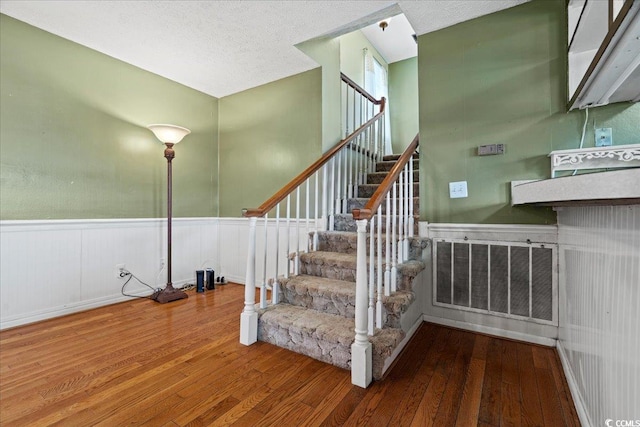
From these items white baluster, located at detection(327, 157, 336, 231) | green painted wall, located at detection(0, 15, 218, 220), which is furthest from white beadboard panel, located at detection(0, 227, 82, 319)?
white baluster, located at detection(327, 157, 336, 231)

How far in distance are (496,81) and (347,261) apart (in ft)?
6.01

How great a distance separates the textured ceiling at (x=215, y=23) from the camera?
2.27 meters

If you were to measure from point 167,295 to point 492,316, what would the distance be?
3030 millimetres

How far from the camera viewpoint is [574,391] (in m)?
1.48

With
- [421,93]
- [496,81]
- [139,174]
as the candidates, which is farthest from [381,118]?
[139,174]

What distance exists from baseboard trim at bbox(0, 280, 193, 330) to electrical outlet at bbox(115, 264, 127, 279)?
0.21 metres

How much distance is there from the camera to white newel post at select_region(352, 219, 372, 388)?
1.63 m

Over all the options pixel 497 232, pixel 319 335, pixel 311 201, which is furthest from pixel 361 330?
pixel 311 201

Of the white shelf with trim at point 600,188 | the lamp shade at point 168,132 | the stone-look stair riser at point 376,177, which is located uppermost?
the lamp shade at point 168,132

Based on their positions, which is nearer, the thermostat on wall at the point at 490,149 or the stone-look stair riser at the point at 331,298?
the stone-look stair riser at the point at 331,298

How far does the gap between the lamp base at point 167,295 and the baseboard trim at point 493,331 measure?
2471 mm

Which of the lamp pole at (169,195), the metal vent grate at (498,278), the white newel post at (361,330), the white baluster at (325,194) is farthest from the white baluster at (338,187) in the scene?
the lamp pole at (169,195)

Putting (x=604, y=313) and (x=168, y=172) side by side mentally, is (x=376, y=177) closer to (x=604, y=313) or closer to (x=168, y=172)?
(x=168, y=172)

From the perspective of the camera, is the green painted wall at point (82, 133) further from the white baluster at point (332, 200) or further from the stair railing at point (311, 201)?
the white baluster at point (332, 200)
